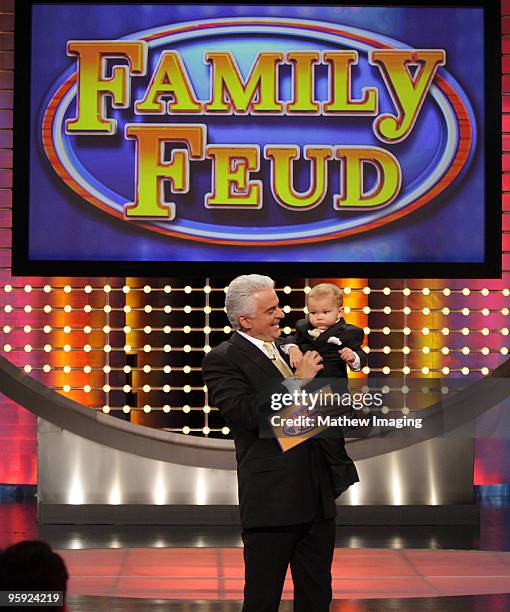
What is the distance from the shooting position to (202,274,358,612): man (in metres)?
3.64

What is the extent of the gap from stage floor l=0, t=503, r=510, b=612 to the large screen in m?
1.92

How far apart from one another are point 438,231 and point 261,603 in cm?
533

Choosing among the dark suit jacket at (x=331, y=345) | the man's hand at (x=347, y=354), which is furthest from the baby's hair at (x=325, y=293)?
the man's hand at (x=347, y=354)

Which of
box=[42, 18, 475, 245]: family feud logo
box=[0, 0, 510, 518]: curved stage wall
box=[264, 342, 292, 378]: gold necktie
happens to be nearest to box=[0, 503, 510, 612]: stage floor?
box=[0, 0, 510, 518]: curved stage wall

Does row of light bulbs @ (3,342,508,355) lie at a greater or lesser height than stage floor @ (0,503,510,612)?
A: greater

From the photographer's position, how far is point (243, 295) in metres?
3.68

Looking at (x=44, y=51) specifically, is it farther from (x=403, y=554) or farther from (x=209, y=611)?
(x=209, y=611)

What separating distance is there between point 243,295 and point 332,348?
37cm

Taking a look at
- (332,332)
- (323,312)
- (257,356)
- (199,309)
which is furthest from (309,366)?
(199,309)

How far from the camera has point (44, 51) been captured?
28.6 feet

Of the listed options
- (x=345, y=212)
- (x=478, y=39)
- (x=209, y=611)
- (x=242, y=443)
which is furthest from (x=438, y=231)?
(x=242, y=443)

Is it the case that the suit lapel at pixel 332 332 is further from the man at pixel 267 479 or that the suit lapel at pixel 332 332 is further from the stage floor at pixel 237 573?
the stage floor at pixel 237 573

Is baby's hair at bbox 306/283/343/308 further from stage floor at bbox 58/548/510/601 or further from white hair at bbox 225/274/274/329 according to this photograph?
stage floor at bbox 58/548/510/601

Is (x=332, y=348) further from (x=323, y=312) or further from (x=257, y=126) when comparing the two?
(x=257, y=126)
